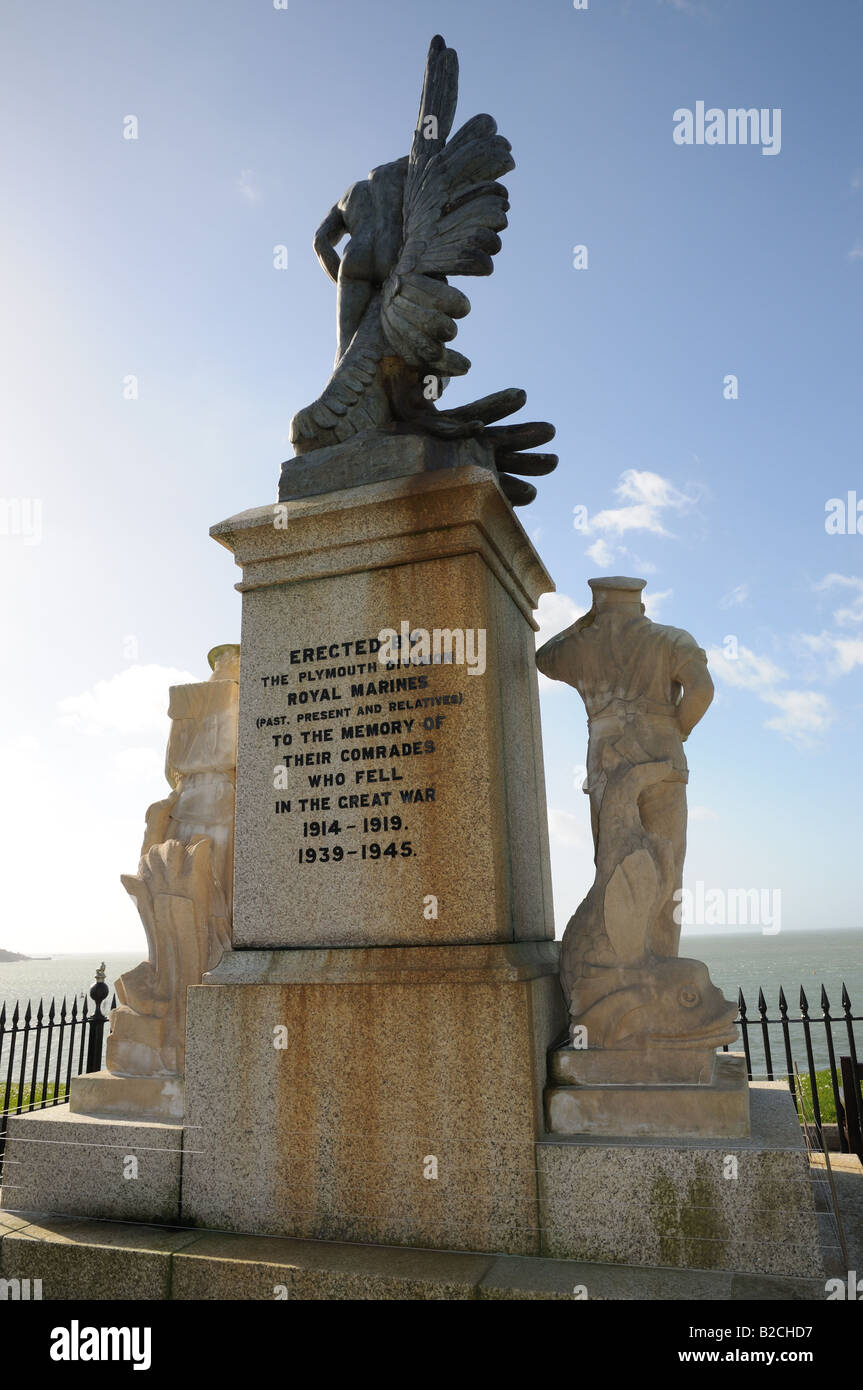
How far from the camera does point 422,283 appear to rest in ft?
17.4

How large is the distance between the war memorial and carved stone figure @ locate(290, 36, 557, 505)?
2 centimetres

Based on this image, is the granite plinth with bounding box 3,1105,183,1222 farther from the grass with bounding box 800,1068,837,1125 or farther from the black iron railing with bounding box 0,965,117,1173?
the grass with bounding box 800,1068,837,1125

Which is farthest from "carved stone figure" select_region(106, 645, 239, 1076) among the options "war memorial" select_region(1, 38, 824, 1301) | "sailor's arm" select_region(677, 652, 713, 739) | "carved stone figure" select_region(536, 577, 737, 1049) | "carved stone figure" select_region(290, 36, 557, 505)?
"sailor's arm" select_region(677, 652, 713, 739)

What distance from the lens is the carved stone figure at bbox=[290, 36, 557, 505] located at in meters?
5.30

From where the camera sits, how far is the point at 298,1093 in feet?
13.9

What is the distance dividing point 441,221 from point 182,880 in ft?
14.4

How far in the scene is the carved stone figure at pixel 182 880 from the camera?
5234 mm

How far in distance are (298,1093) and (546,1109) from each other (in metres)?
1.20

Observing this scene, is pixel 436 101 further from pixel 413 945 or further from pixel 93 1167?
pixel 93 1167

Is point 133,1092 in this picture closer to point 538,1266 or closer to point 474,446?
point 538,1266

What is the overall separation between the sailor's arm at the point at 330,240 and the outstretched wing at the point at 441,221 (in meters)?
0.88

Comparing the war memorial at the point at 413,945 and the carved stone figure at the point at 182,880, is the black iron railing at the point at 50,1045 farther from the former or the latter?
the war memorial at the point at 413,945
